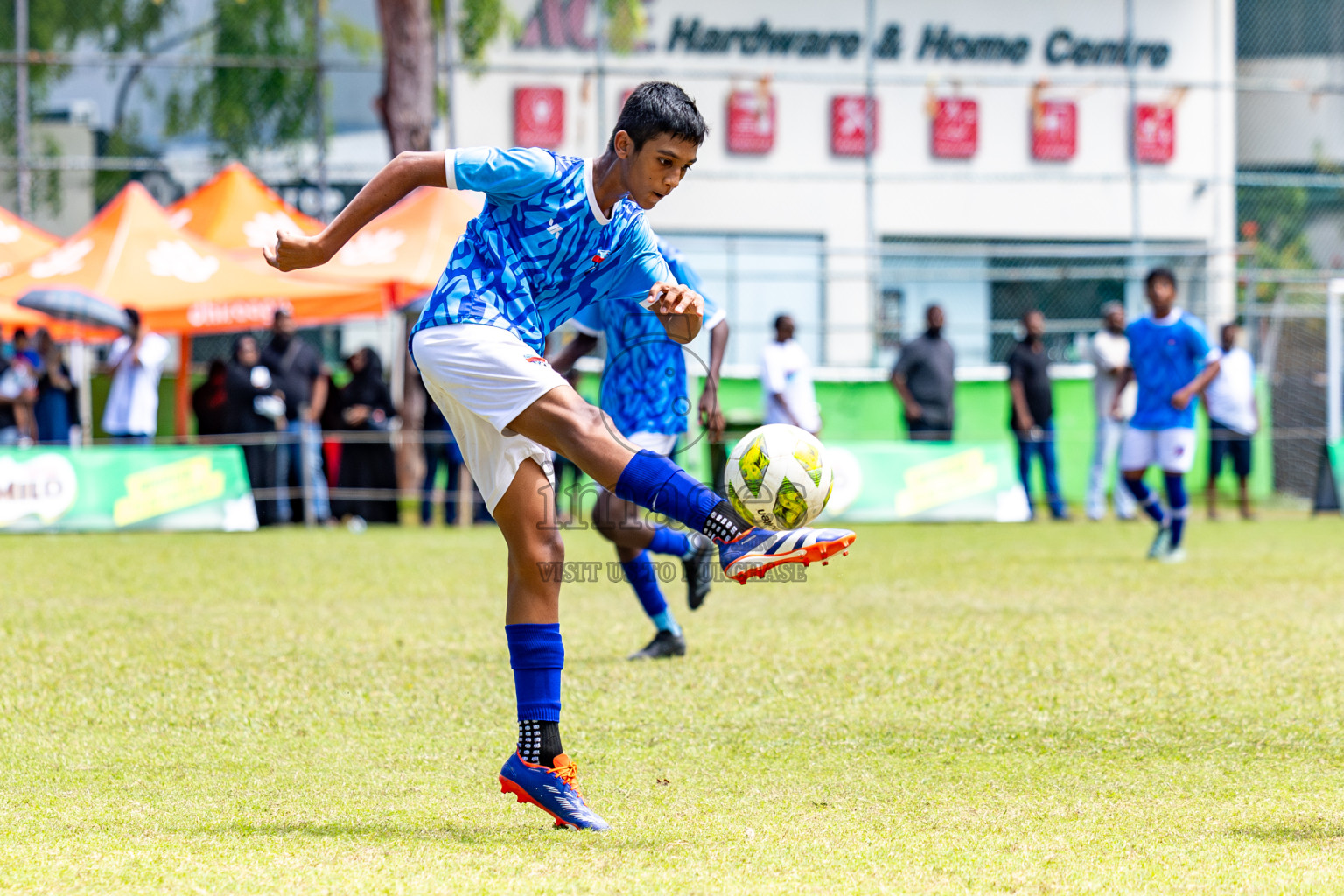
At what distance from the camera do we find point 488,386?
4.02 metres

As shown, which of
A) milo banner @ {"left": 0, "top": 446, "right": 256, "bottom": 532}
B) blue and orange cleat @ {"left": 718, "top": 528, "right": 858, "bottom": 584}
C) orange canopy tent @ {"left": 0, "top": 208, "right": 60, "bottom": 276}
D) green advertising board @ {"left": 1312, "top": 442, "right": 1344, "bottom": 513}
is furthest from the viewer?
green advertising board @ {"left": 1312, "top": 442, "right": 1344, "bottom": 513}

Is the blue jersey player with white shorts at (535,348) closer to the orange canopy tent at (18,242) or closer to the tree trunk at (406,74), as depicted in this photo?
the orange canopy tent at (18,242)

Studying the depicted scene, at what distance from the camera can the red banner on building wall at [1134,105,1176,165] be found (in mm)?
24250

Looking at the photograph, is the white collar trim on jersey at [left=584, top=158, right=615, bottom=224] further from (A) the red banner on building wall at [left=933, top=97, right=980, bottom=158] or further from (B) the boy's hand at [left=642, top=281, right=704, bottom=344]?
(A) the red banner on building wall at [left=933, top=97, right=980, bottom=158]

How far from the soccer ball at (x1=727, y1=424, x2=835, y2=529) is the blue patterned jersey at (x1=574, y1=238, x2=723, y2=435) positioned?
8.57 ft

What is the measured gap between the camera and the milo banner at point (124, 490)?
13.8 meters

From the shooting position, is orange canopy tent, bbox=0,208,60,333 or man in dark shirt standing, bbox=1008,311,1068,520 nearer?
man in dark shirt standing, bbox=1008,311,1068,520

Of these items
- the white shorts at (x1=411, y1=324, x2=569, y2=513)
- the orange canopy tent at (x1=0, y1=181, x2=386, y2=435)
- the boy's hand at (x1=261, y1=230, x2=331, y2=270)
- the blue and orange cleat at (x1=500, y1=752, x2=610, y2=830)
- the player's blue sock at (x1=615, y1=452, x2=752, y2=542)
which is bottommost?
the blue and orange cleat at (x1=500, y1=752, x2=610, y2=830)

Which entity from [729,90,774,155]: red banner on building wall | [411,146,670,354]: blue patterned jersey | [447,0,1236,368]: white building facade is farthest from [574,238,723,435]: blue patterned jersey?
[729,90,774,155]: red banner on building wall

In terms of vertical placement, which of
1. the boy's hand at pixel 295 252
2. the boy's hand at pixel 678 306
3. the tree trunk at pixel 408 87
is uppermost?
the tree trunk at pixel 408 87

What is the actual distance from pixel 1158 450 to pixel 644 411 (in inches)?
259

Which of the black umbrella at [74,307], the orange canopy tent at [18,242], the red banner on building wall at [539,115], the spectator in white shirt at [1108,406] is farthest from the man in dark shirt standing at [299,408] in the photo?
the spectator in white shirt at [1108,406]

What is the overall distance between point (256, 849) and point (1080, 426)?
17.5 m

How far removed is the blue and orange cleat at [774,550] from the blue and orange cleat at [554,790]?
712 mm
